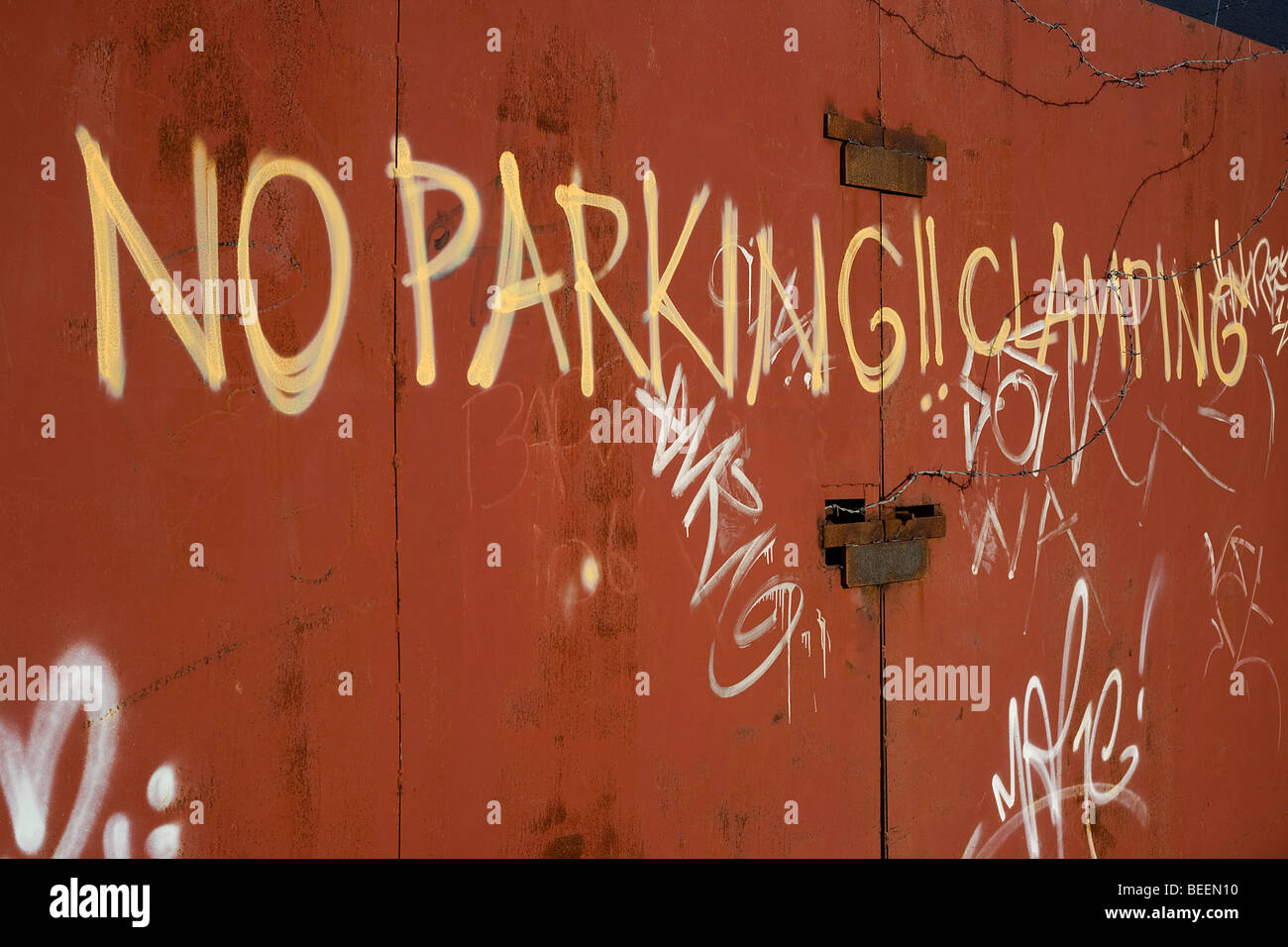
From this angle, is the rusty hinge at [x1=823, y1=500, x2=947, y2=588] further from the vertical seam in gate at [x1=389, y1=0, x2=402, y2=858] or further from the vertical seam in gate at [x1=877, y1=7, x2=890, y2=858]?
the vertical seam in gate at [x1=389, y1=0, x2=402, y2=858]

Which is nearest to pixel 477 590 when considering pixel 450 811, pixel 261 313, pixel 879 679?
pixel 450 811

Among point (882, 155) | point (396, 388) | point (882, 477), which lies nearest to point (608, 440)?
point (396, 388)

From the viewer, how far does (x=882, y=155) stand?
249 centimetres

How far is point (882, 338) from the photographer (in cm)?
252

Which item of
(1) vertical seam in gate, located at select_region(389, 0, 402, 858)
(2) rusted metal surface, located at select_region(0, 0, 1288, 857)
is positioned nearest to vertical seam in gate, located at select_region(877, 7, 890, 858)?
(2) rusted metal surface, located at select_region(0, 0, 1288, 857)

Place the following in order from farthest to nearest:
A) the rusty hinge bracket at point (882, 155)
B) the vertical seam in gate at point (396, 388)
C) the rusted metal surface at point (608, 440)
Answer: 1. the rusty hinge bracket at point (882, 155)
2. the vertical seam in gate at point (396, 388)
3. the rusted metal surface at point (608, 440)

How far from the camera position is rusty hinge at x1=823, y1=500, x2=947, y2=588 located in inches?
96.3

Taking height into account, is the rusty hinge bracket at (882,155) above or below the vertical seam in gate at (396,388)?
above

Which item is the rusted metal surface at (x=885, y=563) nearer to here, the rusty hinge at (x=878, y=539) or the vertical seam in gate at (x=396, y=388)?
the rusty hinge at (x=878, y=539)

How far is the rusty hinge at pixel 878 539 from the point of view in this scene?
8.03ft

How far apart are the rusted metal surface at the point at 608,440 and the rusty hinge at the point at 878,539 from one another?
0.02 m

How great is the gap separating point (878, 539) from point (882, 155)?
104 cm

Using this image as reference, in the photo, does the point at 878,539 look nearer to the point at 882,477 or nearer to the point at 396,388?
the point at 882,477

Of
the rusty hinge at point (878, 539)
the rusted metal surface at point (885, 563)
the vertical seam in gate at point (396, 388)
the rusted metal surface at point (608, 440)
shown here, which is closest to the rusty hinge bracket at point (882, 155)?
the rusted metal surface at point (608, 440)
